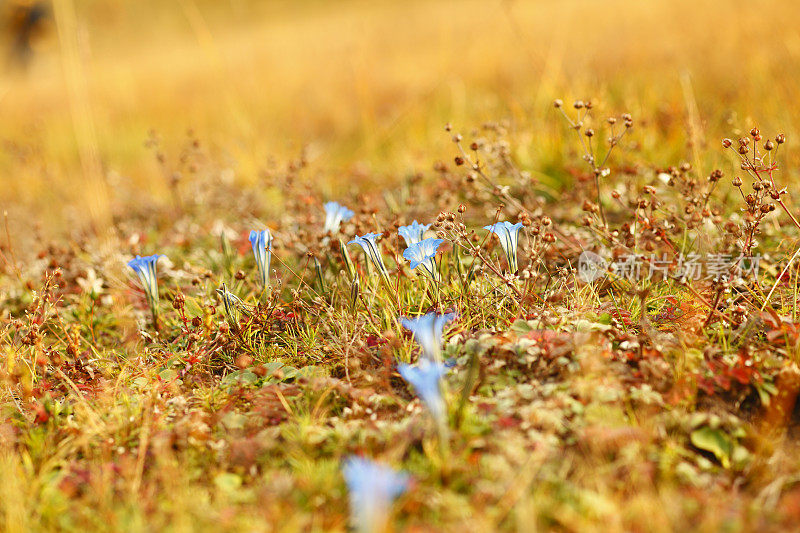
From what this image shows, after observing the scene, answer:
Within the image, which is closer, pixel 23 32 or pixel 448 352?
pixel 448 352

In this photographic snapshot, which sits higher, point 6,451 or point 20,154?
point 20,154

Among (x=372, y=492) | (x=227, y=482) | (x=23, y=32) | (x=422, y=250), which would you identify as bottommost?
(x=372, y=492)

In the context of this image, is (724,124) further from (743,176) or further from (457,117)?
(457,117)

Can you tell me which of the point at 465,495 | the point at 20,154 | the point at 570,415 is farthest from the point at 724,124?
the point at 20,154

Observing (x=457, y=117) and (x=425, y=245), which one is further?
(x=457, y=117)

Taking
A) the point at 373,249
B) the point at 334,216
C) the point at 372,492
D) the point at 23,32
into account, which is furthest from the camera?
the point at 23,32

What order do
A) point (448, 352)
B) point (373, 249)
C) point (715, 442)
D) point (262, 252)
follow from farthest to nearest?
point (262, 252) < point (373, 249) < point (448, 352) < point (715, 442)

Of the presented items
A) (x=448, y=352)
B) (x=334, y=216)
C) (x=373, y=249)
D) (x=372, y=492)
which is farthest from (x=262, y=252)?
(x=372, y=492)

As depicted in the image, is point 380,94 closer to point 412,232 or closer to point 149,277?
point 149,277
